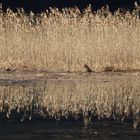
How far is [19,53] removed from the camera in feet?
61.8

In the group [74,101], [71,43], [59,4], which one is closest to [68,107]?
[74,101]

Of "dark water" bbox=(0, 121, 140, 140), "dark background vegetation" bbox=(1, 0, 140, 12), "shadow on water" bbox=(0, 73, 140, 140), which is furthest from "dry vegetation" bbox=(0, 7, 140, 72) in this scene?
"dark background vegetation" bbox=(1, 0, 140, 12)

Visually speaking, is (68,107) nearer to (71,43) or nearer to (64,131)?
(64,131)

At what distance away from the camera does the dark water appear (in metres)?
8.66

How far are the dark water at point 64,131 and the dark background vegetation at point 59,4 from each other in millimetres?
26618

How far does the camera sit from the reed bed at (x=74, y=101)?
10.7 meters

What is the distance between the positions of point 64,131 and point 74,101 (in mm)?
2956

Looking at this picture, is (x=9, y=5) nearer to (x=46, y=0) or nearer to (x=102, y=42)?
(x=46, y=0)

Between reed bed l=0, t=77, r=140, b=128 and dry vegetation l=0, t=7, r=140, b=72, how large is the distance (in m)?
3.08

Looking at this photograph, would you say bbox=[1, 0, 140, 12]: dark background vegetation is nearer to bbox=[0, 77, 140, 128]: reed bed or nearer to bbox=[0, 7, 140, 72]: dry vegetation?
bbox=[0, 7, 140, 72]: dry vegetation

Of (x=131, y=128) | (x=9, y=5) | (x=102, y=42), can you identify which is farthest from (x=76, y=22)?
(x=9, y=5)

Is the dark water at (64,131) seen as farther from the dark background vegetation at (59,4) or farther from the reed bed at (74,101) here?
the dark background vegetation at (59,4)

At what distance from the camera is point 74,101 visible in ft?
39.6

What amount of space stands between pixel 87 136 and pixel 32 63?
34.1ft
